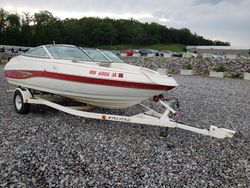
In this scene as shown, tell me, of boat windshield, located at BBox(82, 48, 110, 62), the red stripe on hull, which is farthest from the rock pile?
the red stripe on hull

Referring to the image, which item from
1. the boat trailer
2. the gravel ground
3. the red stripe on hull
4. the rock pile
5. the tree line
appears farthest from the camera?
the tree line

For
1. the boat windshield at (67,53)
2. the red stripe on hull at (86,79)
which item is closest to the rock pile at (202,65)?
the boat windshield at (67,53)

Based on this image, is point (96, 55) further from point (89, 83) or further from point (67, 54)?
point (89, 83)

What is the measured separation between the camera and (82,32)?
3792 inches

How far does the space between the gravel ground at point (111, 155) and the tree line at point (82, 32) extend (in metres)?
72.6

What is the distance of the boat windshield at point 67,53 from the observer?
258 inches

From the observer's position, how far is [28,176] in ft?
12.4

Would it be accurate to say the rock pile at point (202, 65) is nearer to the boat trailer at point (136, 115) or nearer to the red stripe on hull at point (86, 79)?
the boat trailer at point (136, 115)

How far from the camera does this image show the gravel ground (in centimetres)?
378

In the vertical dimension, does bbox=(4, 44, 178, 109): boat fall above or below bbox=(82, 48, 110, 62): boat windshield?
below

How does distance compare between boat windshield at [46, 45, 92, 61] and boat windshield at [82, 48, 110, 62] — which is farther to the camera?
boat windshield at [82, 48, 110, 62]

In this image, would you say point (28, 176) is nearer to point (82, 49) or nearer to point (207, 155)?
point (207, 155)

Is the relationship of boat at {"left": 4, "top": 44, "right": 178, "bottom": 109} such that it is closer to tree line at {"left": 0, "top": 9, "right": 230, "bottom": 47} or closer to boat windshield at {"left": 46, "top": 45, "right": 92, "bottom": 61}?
boat windshield at {"left": 46, "top": 45, "right": 92, "bottom": 61}

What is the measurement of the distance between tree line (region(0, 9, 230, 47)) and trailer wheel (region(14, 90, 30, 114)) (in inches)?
2790
